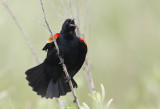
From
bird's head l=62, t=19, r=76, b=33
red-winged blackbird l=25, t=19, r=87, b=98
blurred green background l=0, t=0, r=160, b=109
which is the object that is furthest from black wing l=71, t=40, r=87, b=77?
blurred green background l=0, t=0, r=160, b=109

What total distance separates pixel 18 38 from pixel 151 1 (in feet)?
7.22

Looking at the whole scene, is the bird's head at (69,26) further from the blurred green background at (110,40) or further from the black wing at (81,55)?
the blurred green background at (110,40)

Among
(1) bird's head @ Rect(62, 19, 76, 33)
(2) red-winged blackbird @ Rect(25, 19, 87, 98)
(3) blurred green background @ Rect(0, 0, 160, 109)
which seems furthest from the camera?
(3) blurred green background @ Rect(0, 0, 160, 109)

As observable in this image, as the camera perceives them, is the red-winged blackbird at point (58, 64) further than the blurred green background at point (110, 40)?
No

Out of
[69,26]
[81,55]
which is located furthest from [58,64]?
A: [69,26]

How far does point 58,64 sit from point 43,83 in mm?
305

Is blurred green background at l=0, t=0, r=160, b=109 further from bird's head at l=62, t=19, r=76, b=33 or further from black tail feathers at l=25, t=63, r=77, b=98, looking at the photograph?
bird's head at l=62, t=19, r=76, b=33

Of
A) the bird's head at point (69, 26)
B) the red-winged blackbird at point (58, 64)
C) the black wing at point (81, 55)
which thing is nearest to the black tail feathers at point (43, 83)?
the red-winged blackbird at point (58, 64)

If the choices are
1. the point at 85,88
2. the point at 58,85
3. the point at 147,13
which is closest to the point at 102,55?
the point at 85,88

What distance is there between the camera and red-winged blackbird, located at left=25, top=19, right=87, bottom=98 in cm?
436

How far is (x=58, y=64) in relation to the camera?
4410 millimetres

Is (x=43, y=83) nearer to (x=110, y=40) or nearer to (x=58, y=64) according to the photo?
(x=58, y=64)

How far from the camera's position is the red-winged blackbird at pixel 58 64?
4363mm

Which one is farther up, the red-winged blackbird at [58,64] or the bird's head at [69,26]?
the bird's head at [69,26]
